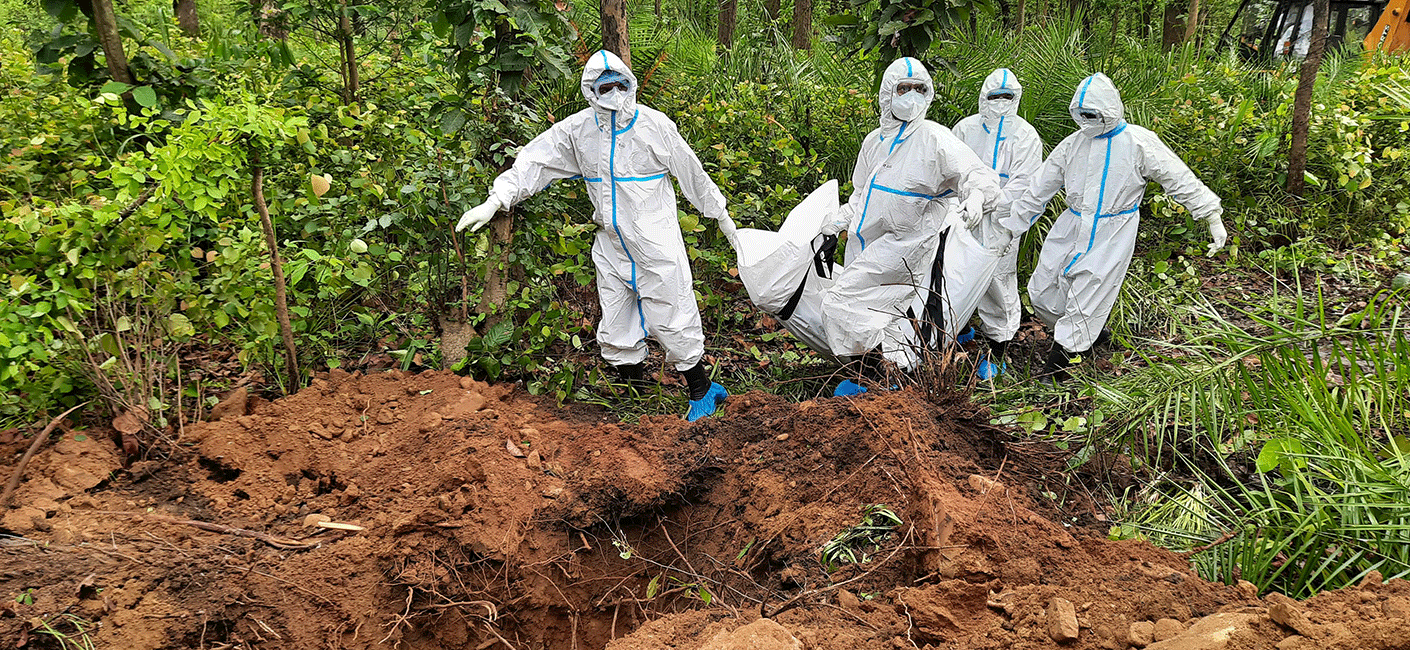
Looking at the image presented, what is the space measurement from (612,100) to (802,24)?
6627 mm

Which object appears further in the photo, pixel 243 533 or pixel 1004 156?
pixel 1004 156

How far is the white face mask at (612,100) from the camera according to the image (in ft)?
12.4

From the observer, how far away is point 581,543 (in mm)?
3004

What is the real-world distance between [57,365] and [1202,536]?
364 cm

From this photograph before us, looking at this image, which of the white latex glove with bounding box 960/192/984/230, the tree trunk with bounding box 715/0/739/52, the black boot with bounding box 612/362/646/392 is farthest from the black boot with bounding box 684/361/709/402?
the tree trunk with bounding box 715/0/739/52

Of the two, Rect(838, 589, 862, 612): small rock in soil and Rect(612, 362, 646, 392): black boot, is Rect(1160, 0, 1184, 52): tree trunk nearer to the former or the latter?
Rect(612, 362, 646, 392): black boot

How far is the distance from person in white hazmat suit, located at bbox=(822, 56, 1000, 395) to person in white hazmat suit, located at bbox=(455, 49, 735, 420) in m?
0.67

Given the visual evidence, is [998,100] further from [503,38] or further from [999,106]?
[503,38]

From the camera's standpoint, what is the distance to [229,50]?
644 centimetres

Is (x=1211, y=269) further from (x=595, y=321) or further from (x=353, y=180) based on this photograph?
(x=353, y=180)

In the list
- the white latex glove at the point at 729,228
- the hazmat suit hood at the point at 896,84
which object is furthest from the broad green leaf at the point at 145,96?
the hazmat suit hood at the point at 896,84

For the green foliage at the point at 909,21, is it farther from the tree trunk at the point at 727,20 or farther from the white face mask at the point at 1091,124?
the tree trunk at the point at 727,20

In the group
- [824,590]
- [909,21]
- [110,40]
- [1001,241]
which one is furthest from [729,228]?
[110,40]

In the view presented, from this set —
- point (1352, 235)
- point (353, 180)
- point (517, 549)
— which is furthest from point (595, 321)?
point (1352, 235)
